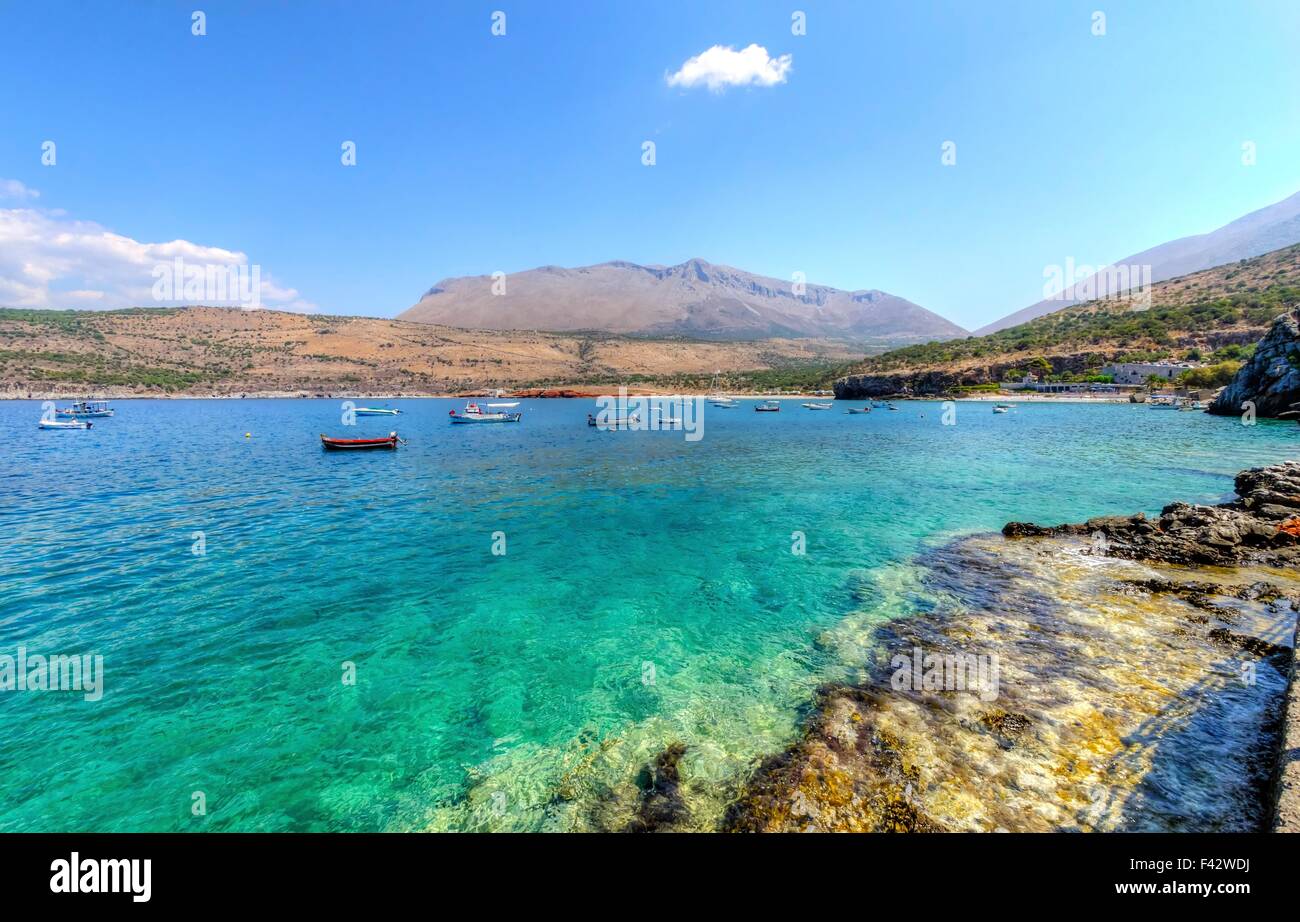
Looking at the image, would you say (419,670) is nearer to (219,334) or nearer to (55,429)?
(55,429)

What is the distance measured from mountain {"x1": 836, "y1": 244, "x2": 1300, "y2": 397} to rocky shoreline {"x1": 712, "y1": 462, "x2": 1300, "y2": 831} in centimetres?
11391

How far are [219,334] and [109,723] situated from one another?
228810 millimetres

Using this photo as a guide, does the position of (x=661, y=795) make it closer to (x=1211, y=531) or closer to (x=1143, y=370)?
(x=1211, y=531)

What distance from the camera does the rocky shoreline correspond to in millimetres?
7512

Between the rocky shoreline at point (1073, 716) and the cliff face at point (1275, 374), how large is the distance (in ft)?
Answer: 225

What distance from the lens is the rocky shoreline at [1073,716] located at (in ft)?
24.6

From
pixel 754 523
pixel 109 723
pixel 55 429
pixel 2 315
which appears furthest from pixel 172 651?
pixel 2 315

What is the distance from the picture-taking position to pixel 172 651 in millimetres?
12781

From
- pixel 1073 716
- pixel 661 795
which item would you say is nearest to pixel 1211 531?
pixel 1073 716

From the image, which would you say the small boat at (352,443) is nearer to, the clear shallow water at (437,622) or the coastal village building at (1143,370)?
the clear shallow water at (437,622)

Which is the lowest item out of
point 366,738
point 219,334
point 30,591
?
point 366,738

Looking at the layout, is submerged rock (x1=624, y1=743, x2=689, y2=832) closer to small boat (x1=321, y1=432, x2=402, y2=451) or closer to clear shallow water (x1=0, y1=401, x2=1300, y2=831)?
Result: clear shallow water (x1=0, y1=401, x2=1300, y2=831)

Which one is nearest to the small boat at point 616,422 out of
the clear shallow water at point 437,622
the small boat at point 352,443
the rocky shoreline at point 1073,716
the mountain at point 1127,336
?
the small boat at point 352,443

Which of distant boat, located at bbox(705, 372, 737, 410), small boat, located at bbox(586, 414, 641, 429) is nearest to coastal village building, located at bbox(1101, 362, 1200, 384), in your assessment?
distant boat, located at bbox(705, 372, 737, 410)
